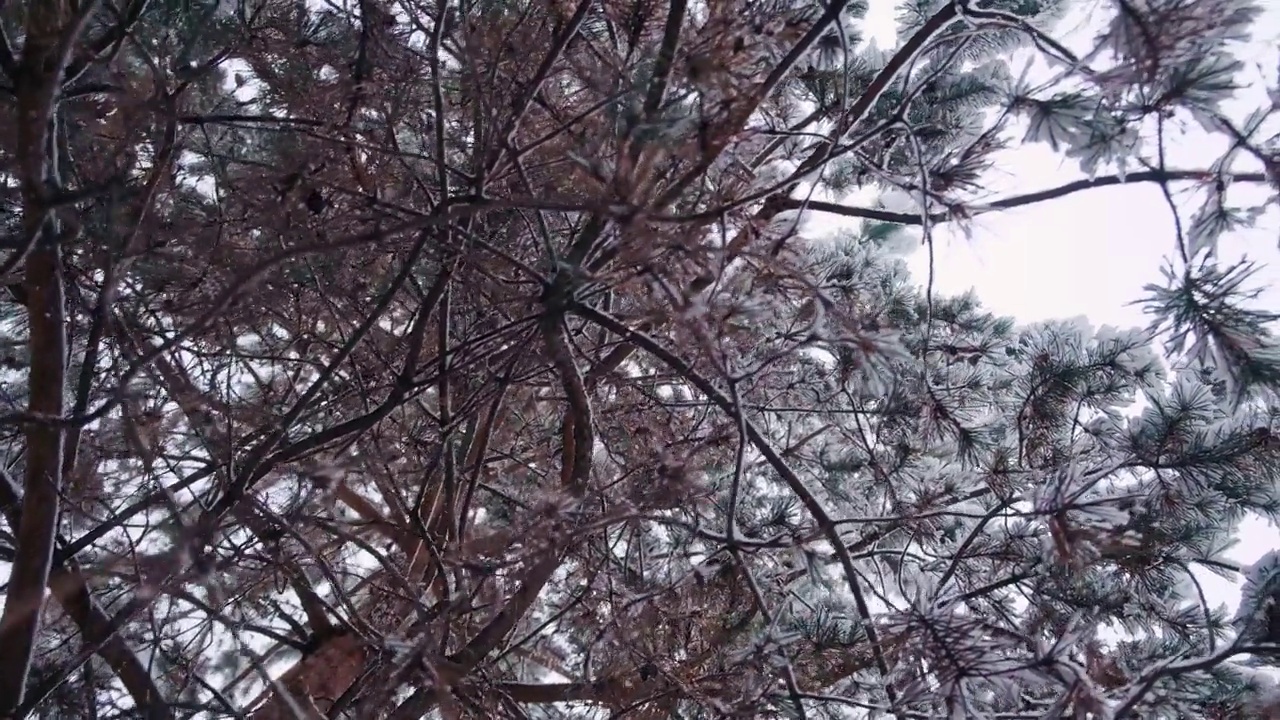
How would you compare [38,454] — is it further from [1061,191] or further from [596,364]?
[1061,191]

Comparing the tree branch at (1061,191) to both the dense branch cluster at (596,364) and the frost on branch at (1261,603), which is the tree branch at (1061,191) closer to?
the dense branch cluster at (596,364)

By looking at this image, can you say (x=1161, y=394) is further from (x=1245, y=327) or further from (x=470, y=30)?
(x=470, y=30)

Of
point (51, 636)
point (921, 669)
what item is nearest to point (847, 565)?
point (921, 669)

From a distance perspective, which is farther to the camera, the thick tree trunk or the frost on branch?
the thick tree trunk

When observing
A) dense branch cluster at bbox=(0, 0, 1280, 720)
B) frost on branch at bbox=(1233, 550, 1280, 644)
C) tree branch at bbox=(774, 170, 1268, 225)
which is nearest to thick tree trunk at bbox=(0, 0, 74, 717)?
dense branch cluster at bbox=(0, 0, 1280, 720)

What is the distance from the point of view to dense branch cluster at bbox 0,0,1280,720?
52.2 inches

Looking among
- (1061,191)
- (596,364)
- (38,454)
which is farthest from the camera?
(596,364)

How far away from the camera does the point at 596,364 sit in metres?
1.97

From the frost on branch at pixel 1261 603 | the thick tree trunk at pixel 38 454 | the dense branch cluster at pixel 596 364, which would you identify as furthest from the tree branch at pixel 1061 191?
the thick tree trunk at pixel 38 454

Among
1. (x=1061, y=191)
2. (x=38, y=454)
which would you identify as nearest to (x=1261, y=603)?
(x=1061, y=191)

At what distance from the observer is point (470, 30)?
183 cm

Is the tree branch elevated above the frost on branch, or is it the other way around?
the tree branch

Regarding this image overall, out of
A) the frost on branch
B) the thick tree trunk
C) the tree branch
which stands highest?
the thick tree trunk

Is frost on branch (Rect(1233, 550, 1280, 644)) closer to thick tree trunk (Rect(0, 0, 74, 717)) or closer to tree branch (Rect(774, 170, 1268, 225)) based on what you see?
tree branch (Rect(774, 170, 1268, 225))
